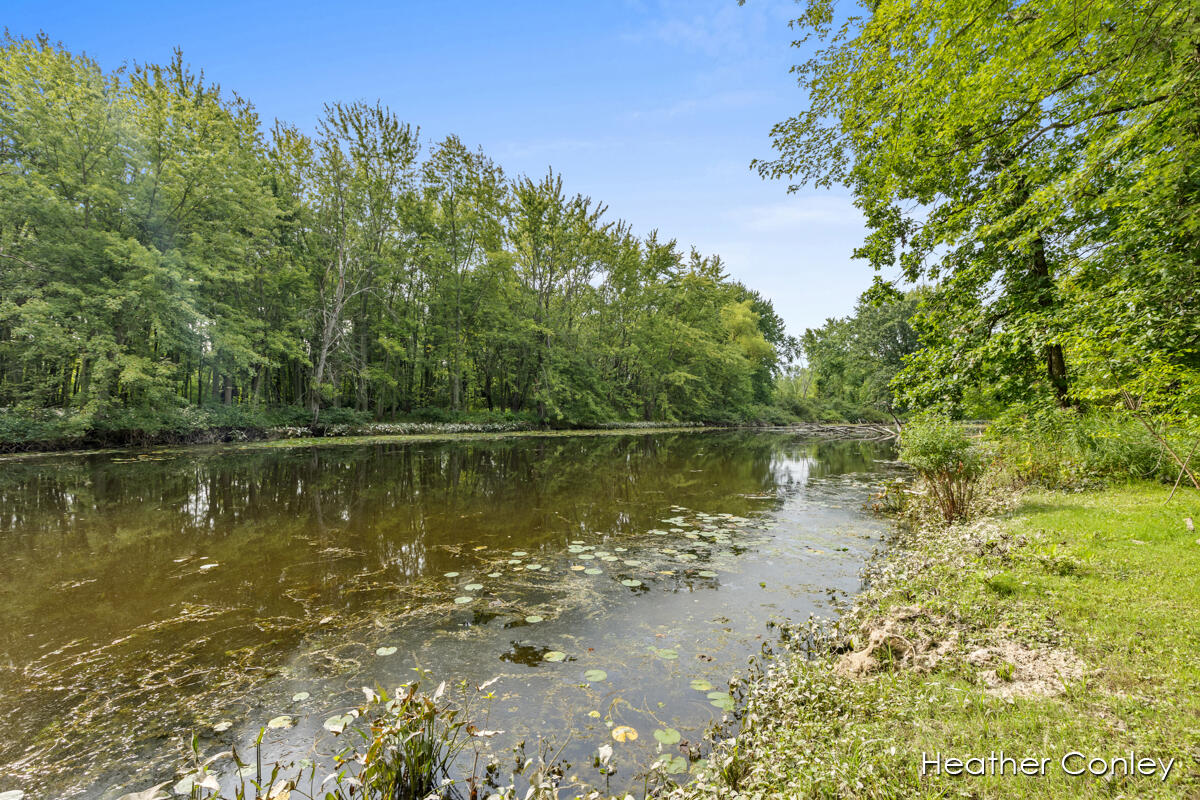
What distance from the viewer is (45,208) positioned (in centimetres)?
1448

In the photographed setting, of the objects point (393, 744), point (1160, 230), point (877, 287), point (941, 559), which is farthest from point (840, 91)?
point (393, 744)

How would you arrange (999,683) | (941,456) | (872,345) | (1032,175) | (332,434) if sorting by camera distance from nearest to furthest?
(999,683)
(1032,175)
(941,456)
(332,434)
(872,345)

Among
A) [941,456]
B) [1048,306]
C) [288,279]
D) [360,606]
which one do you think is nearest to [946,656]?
[360,606]

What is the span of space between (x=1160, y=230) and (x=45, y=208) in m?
26.0

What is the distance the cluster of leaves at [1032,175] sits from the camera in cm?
412

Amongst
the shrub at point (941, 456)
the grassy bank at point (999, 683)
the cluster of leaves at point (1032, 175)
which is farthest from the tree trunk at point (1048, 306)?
the grassy bank at point (999, 683)

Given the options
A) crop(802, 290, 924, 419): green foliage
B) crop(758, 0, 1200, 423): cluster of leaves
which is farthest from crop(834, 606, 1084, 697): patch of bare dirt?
crop(802, 290, 924, 419): green foliage

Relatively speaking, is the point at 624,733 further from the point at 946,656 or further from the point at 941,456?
the point at 941,456

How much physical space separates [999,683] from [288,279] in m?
27.0

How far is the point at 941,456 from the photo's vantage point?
7.93 meters

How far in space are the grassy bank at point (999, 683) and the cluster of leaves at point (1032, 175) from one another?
177 cm

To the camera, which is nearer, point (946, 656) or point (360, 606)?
point (946, 656)

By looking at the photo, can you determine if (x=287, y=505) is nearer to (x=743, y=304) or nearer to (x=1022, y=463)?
(x=1022, y=463)

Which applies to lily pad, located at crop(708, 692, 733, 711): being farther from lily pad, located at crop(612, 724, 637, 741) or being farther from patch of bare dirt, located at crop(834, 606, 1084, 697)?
patch of bare dirt, located at crop(834, 606, 1084, 697)
